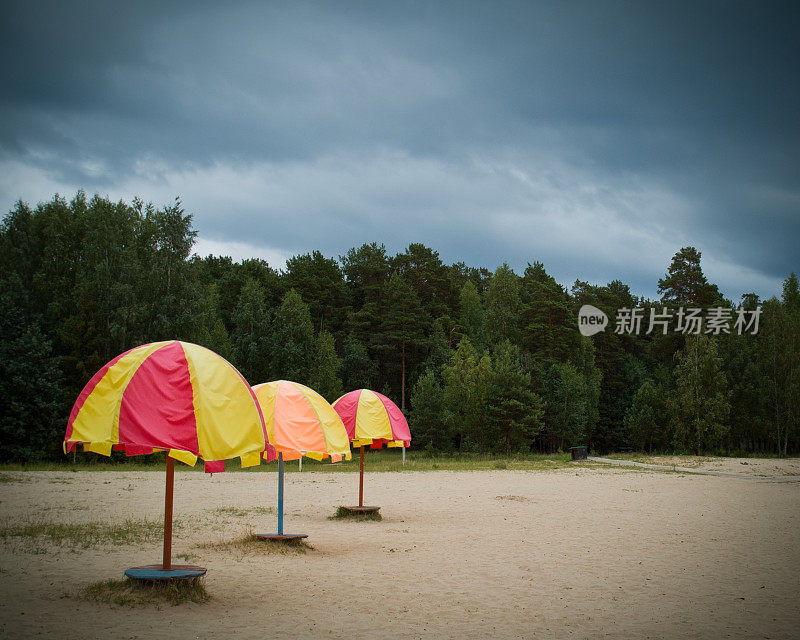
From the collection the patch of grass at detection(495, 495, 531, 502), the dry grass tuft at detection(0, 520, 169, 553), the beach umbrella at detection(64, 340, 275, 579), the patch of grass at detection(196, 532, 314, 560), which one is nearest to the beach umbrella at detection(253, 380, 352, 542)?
the patch of grass at detection(196, 532, 314, 560)

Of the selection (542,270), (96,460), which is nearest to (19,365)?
(96,460)

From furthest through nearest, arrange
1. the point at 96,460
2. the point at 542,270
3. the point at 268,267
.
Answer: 1. the point at 268,267
2. the point at 542,270
3. the point at 96,460

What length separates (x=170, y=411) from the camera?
7.21 meters

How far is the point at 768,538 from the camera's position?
13.6 metres

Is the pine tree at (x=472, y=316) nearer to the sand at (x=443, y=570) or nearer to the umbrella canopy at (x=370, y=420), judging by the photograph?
the sand at (x=443, y=570)

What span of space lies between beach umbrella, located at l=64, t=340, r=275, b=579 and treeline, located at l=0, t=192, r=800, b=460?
3432 centimetres

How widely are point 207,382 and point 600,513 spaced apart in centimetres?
1397

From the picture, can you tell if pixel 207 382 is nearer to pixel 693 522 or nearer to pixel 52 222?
pixel 693 522

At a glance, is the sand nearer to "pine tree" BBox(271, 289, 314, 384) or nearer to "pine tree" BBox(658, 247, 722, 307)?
"pine tree" BBox(271, 289, 314, 384)

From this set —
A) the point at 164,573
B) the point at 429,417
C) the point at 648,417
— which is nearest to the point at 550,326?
the point at 648,417

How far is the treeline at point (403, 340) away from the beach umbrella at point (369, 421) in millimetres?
28372

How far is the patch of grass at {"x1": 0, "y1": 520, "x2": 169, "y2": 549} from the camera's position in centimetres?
1128

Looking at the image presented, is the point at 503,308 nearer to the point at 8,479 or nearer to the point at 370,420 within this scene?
the point at 8,479

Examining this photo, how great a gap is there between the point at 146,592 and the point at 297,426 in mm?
4225
